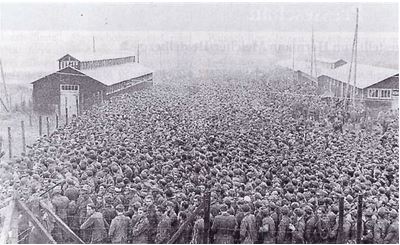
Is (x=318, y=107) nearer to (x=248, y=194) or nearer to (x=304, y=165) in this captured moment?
(x=304, y=165)

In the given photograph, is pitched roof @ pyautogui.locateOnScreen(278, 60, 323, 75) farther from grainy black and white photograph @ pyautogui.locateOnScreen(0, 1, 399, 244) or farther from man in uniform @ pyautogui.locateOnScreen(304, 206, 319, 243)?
man in uniform @ pyautogui.locateOnScreen(304, 206, 319, 243)

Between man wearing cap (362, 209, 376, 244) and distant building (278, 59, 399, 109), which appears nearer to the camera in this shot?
man wearing cap (362, 209, 376, 244)

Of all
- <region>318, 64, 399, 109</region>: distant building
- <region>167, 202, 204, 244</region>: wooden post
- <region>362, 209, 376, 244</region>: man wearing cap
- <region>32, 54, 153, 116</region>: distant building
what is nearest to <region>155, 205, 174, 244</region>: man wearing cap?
<region>167, 202, 204, 244</region>: wooden post

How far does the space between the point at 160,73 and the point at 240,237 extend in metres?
9.02

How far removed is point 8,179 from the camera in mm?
7754

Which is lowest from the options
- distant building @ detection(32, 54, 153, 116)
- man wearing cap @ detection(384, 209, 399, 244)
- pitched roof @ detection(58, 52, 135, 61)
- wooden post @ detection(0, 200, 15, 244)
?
man wearing cap @ detection(384, 209, 399, 244)

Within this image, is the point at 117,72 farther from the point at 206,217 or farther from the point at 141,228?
the point at 206,217

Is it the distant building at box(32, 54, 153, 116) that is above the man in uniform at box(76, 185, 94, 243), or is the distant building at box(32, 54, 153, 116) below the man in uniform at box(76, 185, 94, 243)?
above

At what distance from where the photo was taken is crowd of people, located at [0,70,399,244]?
6.22 m

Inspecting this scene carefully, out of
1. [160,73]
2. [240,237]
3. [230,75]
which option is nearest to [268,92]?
[230,75]

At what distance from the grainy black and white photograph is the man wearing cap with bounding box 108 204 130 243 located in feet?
0.10

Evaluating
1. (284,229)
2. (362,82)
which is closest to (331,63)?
(362,82)

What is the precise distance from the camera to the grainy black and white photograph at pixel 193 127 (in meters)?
6.24

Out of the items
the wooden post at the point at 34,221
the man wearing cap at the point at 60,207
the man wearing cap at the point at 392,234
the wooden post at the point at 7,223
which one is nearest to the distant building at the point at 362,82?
the man wearing cap at the point at 392,234
